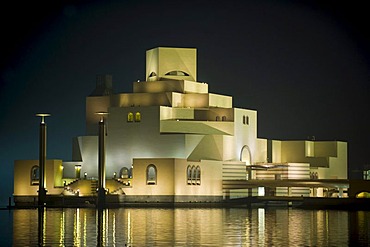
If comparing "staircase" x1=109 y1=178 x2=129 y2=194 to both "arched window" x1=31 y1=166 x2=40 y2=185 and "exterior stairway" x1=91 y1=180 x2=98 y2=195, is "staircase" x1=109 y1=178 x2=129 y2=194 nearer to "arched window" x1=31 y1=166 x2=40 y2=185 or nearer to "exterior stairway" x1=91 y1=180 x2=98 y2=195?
"exterior stairway" x1=91 y1=180 x2=98 y2=195

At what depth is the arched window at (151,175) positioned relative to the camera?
289 feet

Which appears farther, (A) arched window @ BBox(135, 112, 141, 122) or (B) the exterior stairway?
(A) arched window @ BBox(135, 112, 141, 122)

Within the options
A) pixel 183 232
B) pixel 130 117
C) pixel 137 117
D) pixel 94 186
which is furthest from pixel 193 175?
pixel 183 232

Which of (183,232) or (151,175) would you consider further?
(151,175)

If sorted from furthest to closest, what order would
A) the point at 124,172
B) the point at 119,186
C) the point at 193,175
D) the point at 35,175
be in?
the point at 35,175 → the point at 124,172 → the point at 119,186 → the point at 193,175

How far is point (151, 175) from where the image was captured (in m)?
88.4

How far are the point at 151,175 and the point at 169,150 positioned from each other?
15.6ft

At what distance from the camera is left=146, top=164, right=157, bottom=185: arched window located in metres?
88.0

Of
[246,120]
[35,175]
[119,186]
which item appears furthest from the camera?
[246,120]

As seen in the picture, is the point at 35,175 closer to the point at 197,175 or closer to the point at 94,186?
the point at 94,186

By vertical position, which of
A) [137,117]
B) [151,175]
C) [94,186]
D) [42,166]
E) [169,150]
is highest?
[137,117]

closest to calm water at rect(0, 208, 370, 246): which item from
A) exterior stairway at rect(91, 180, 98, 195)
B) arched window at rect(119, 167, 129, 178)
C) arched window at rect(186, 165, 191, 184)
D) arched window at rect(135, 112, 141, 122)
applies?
arched window at rect(186, 165, 191, 184)

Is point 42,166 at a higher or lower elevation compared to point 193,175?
higher

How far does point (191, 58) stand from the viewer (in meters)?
99.1
